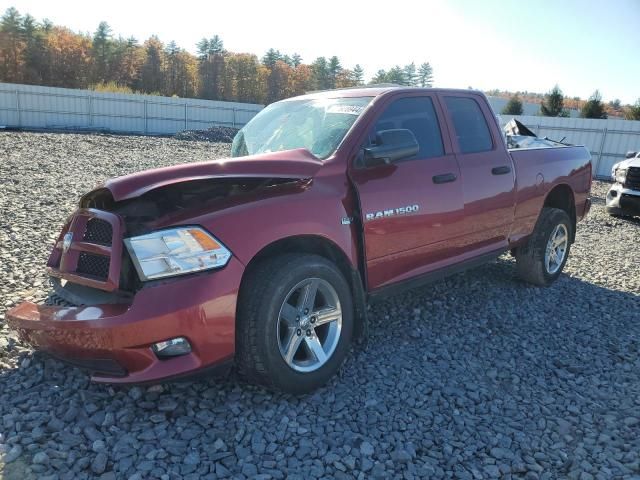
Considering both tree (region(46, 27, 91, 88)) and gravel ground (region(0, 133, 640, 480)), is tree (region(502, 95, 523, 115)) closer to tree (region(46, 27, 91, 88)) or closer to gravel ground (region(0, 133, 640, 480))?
gravel ground (region(0, 133, 640, 480))

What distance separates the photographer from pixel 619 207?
33.9 feet

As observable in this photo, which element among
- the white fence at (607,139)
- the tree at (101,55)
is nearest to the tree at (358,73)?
the tree at (101,55)

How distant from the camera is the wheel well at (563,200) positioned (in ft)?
18.3

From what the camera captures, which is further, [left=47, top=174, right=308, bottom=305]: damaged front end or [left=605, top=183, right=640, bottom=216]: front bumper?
[left=605, top=183, right=640, bottom=216]: front bumper

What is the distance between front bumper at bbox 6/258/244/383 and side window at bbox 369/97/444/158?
1.79 m

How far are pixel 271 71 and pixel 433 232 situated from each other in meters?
66.3


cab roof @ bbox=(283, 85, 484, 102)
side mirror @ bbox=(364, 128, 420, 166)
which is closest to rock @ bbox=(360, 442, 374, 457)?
side mirror @ bbox=(364, 128, 420, 166)

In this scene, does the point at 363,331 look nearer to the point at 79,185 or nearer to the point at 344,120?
the point at 344,120

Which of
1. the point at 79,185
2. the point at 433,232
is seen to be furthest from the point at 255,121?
the point at 79,185

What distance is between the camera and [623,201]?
10.2 metres

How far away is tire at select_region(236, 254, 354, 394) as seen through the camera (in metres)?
2.78

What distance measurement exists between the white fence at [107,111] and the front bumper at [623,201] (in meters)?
24.6

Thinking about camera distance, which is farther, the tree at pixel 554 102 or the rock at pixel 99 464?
the tree at pixel 554 102

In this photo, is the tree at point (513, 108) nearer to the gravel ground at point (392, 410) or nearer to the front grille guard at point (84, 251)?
the gravel ground at point (392, 410)
